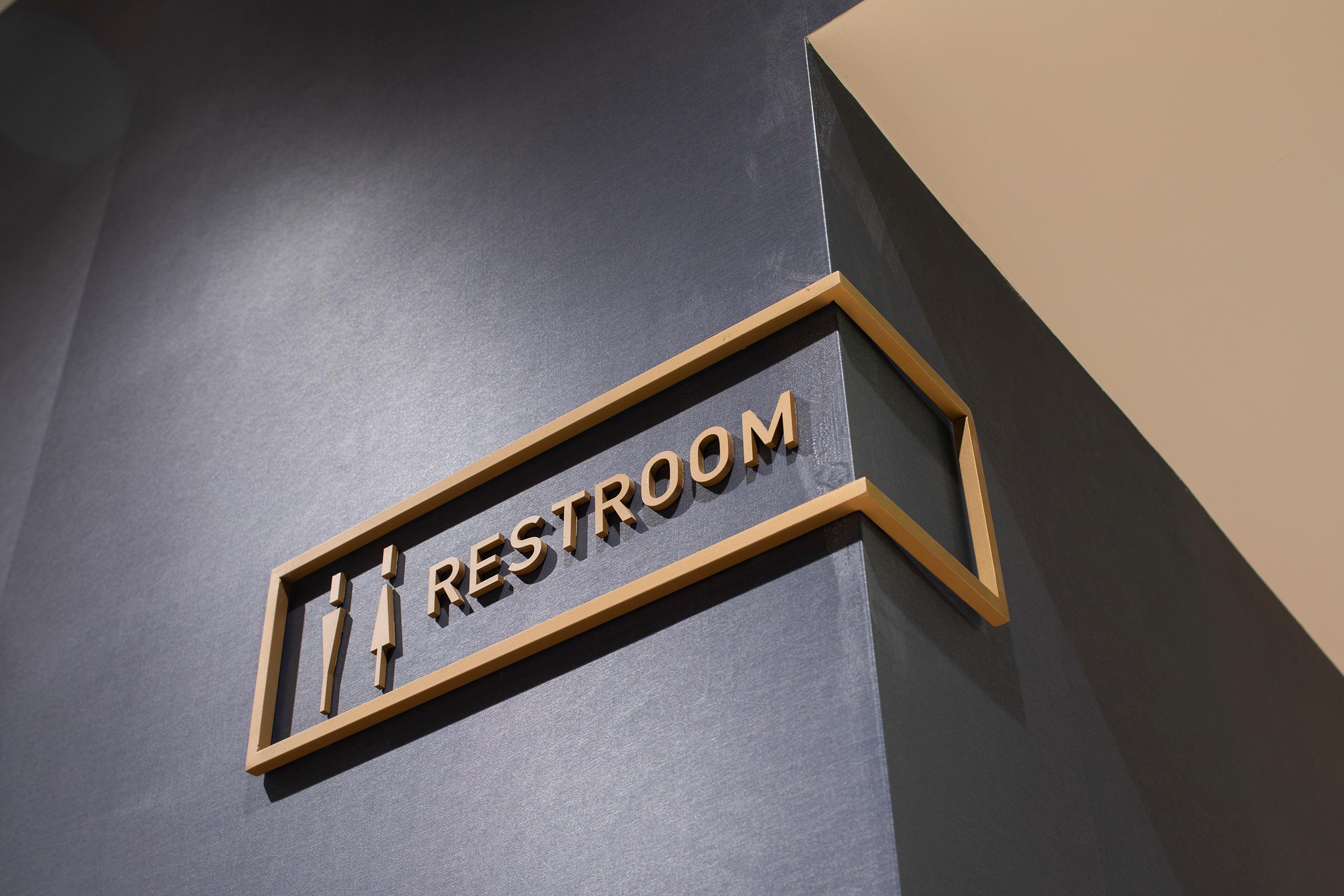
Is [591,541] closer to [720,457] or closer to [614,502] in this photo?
[614,502]

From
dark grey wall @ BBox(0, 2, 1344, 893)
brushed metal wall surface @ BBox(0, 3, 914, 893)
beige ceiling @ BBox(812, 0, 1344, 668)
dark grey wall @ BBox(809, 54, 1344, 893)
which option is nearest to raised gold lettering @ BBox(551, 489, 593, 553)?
dark grey wall @ BBox(0, 2, 1344, 893)

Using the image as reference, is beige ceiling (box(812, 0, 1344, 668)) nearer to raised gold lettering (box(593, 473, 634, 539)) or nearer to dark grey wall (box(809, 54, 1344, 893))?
dark grey wall (box(809, 54, 1344, 893))

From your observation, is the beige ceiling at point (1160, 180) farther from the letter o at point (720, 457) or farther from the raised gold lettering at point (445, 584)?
the raised gold lettering at point (445, 584)

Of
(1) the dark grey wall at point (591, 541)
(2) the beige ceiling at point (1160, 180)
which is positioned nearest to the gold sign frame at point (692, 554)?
(1) the dark grey wall at point (591, 541)

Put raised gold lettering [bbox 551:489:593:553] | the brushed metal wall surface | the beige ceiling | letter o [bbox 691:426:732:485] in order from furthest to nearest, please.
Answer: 1. the beige ceiling
2. raised gold lettering [bbox 551:489:593:553]
3. letter o [bbox 691:426:732:485]
4. the brushed metal wall surface

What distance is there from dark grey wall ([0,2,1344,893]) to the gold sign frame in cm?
3

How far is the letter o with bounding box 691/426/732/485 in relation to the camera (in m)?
1.39

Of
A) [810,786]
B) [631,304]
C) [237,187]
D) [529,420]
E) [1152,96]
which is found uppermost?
[237,187]

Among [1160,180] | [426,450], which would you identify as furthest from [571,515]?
[1160,180]

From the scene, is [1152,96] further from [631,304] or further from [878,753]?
[878,753]

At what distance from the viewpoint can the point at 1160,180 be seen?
2277 mm

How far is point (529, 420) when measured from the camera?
170 centimetres

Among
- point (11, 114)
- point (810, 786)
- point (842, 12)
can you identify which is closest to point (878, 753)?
point (810, 786)

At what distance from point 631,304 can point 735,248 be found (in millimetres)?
177
